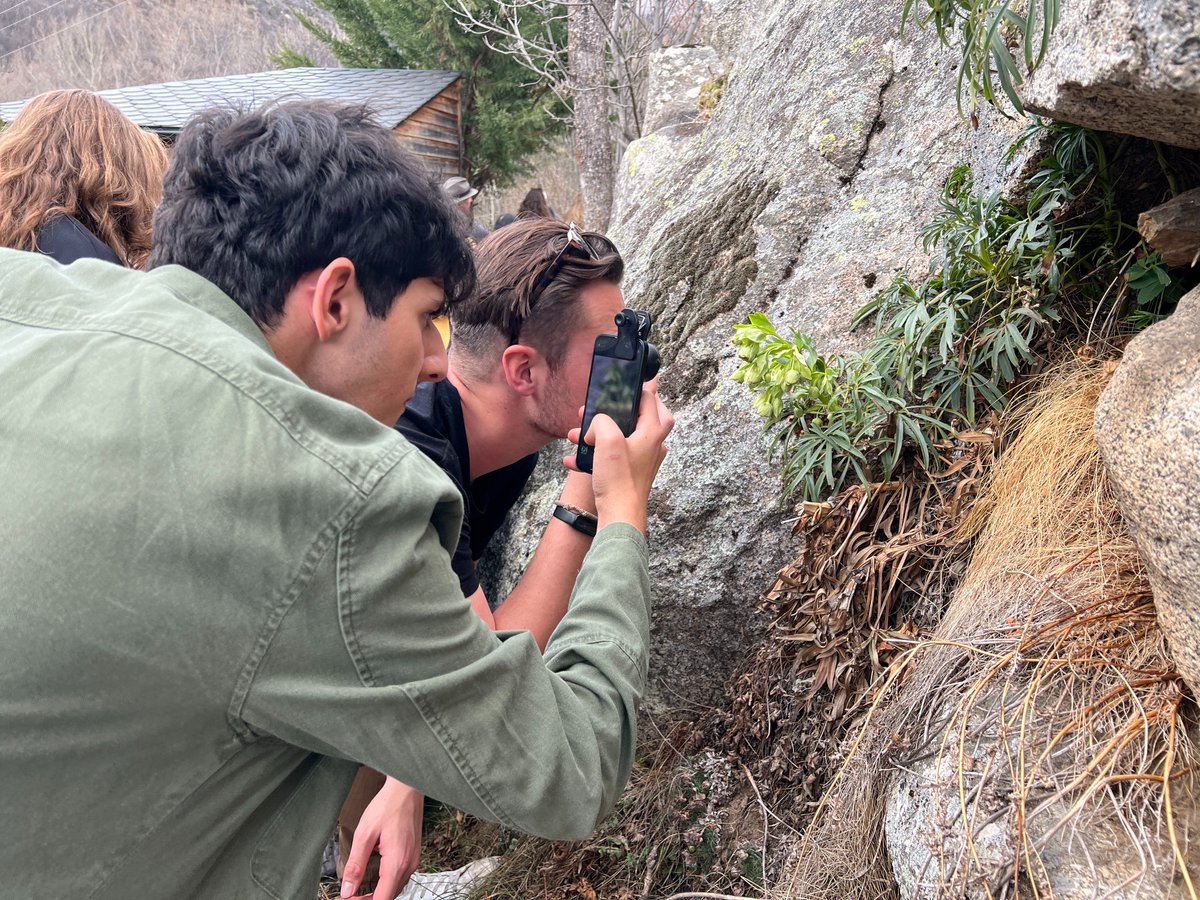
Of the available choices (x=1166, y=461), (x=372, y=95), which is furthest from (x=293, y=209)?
(x=372, y=95)

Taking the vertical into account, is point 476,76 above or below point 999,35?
below

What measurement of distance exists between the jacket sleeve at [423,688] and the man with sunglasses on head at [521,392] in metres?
1.02

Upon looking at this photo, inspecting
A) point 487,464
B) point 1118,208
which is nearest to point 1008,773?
point 1118,208

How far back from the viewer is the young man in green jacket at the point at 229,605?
1184mm

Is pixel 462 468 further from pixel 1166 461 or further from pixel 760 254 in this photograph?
pixel 1166 461

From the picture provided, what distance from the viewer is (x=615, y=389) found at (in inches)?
95.4

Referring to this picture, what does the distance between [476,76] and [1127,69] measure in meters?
13.0

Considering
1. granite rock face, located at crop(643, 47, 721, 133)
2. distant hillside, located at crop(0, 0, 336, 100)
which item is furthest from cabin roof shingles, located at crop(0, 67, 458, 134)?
distant hillside, located at crop(0, 0, 336, 100)

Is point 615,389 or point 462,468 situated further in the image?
point 462,468

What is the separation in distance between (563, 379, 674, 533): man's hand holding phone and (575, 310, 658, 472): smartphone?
0.11 feet

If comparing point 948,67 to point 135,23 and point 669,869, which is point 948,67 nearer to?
point 669,869

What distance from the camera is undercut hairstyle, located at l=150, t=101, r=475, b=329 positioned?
5.19 ft

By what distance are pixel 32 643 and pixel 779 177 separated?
3070mm

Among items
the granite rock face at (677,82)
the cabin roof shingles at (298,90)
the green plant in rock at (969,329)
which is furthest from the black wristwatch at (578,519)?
the cabin roof shingles at (298,90)
